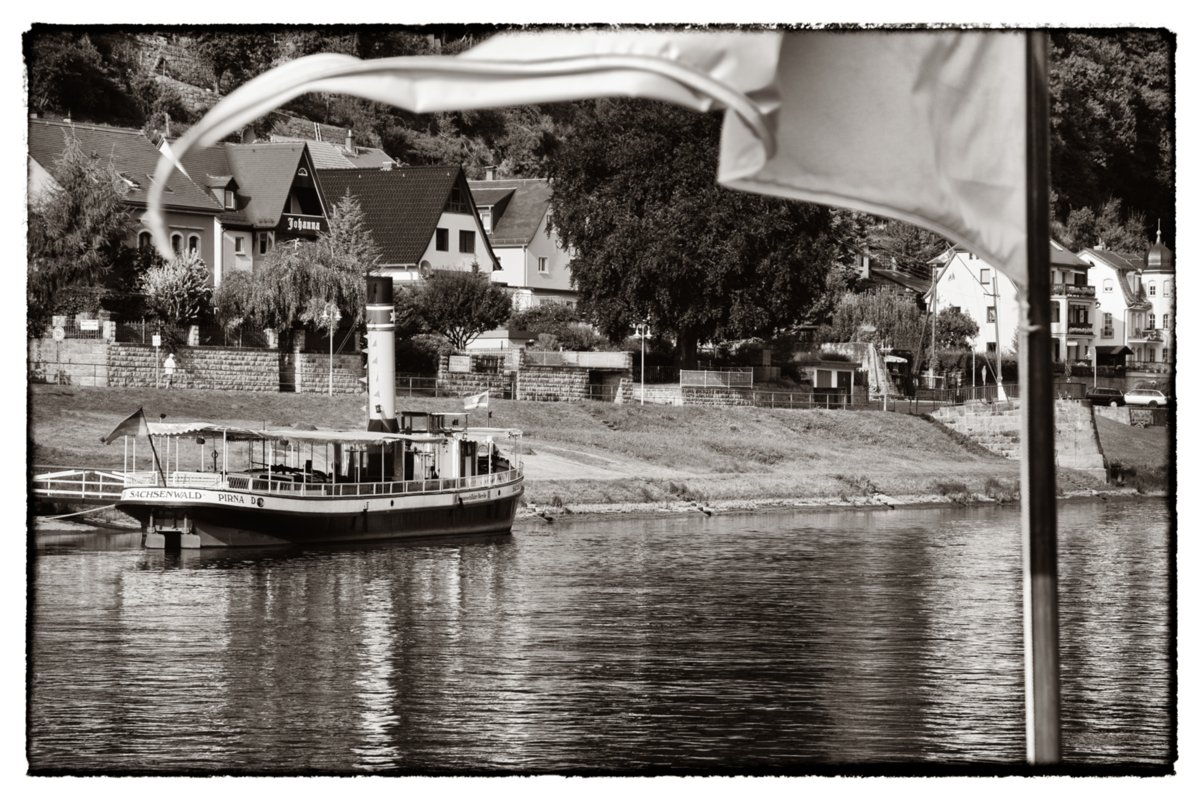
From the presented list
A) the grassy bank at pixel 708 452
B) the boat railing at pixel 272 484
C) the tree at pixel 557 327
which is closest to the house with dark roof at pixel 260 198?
the grassy bank at pixel 708 452

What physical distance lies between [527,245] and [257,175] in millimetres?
9941

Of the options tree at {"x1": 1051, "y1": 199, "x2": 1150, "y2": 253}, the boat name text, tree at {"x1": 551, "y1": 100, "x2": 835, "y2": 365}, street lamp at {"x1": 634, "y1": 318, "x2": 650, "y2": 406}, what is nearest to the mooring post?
tree at {"x1": 1051, "y1": 199, "x2": 1150, "y2": 253}

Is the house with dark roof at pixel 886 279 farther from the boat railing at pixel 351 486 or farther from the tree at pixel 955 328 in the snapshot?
the boat railing at pixel 351 486

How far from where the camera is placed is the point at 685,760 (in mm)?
8328

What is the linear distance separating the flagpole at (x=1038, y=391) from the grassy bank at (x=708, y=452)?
902 inches

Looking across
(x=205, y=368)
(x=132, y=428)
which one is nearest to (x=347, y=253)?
(x=205, y=368)

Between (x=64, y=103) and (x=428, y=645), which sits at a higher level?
(x=64, y=103)

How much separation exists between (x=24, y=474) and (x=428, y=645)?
22.6 feet

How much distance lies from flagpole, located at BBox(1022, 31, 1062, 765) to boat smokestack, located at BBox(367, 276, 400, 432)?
69.6ft

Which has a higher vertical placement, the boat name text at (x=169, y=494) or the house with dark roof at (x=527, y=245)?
the house with dark roof at (x=527, y=245)

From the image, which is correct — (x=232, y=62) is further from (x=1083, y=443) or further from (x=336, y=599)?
(x=1083, y=443)

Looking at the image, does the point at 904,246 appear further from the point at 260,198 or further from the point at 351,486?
the point at 260,198

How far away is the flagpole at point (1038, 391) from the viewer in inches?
100.0

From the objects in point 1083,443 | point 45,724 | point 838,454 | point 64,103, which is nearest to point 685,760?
point 45,724
